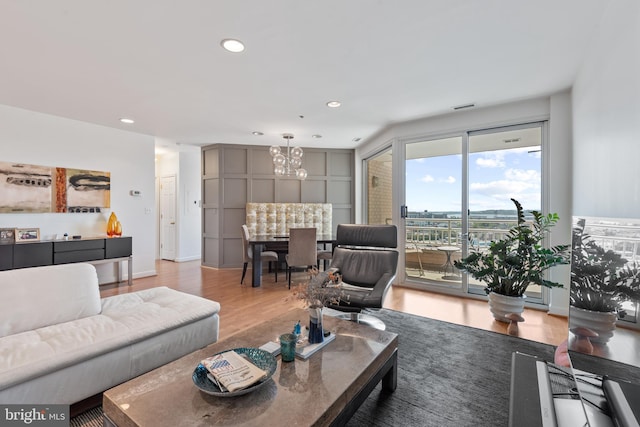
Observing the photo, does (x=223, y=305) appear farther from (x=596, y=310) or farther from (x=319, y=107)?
(x=596, y=310)

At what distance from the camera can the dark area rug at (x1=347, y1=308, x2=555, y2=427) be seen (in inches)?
65.6

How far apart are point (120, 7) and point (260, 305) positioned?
10.2ft

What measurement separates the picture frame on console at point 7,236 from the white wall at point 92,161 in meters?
0.24

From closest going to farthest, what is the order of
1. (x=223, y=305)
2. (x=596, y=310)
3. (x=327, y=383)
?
1. (x=596, y=310)
2. (x=327, y=383)
3. (x=223, y=305)

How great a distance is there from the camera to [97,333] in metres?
1.78

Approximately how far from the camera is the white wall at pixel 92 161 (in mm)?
3732

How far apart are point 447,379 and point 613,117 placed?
204 cm

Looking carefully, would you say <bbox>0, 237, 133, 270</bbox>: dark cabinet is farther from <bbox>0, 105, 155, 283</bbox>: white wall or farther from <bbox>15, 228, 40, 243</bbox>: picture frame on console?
<bbox>0, 105, 155, 283</bbox>: white wall

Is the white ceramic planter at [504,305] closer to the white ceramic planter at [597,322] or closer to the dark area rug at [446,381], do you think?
the dark area rug at [446,381]

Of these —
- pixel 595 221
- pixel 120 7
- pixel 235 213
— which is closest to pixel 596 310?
pixel 595 221

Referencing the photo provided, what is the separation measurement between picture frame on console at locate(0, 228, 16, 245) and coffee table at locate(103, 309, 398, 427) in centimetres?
366

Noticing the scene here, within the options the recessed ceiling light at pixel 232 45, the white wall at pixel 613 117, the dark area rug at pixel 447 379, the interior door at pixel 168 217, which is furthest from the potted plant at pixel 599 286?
the interior door at pixel 168 217

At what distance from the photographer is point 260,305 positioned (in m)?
3.60

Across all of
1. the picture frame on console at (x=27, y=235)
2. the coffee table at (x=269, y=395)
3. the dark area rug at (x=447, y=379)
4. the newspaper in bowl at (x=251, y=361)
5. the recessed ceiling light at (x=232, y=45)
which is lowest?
the dark area rug at (x=447, y=379)
